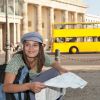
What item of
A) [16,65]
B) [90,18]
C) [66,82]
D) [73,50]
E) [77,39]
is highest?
[90,18]

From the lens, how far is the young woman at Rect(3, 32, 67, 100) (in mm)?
4053

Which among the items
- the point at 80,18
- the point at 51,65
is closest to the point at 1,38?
the point at 80,18

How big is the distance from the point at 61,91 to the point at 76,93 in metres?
10.0

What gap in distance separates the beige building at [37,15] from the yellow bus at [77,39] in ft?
55.9

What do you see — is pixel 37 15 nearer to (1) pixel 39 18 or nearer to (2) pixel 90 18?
(1) pixel 39 18

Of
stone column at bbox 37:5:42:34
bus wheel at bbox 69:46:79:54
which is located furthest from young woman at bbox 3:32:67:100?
stone column at bbox 37:5:42:34

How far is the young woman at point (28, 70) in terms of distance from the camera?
13.3 ft

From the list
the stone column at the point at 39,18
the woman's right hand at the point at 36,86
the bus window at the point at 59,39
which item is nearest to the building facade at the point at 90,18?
the stone column at the point at 39,18

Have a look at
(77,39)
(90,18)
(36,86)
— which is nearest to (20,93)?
(36,86)

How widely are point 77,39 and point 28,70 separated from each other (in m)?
53.9

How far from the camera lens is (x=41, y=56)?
4.36m

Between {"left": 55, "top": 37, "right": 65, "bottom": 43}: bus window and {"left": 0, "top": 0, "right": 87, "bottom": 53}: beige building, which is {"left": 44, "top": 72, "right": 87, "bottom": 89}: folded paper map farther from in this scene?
{"left": 0, "top": 0, "right": 87, "bottom": 53}: beige building

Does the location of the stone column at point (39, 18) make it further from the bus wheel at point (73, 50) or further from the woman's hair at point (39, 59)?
the woman's hair at point (39, 59)

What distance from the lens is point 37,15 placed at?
307 feet
